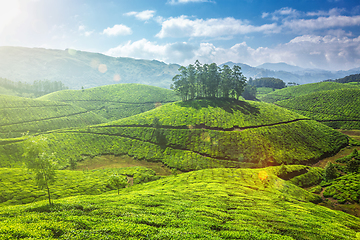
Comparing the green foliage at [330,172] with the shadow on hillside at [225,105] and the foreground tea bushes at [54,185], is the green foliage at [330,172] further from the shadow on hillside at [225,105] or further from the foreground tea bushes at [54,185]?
the foreground tea bushes at [54,185]

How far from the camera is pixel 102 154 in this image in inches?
3903

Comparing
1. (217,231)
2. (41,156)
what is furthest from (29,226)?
(217,231)

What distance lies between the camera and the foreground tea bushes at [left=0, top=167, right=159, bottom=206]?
46031 millimetres

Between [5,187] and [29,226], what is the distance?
1989 inches

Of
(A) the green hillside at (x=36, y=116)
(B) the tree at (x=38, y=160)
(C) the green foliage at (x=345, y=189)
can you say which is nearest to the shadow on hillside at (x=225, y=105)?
(C) the green foliage at (x=345, y=189)

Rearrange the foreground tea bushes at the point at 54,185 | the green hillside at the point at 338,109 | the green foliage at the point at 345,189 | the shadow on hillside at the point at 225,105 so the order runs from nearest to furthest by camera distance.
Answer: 1. the foreground tea bushes at the point at 54,185
2. the green foliage at the point at 345,189
3. the shadow on hillside at the point at 225,105
4. the green hillside at the point at 338,109

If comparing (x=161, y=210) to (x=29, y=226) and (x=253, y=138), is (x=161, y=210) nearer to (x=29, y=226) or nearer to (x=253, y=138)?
(x=29, y=226)

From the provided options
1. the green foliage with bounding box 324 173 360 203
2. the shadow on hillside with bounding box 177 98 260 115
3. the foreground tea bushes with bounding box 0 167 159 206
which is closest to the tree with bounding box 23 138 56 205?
the foreground tea bushes with bounding box 0 167 159 206

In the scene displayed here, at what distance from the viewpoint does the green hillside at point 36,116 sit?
409ft

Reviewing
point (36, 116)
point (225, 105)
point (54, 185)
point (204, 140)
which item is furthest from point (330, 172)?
point (36, 116)

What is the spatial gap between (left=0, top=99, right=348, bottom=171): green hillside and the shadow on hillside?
1926 mm

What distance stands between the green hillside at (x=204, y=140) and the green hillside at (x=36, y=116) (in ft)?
150

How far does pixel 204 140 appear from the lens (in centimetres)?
10500

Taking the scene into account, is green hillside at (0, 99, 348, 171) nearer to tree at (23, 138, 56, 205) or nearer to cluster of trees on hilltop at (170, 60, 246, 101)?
cluster of trees on hilltop at (170, 60, 246, 101)
